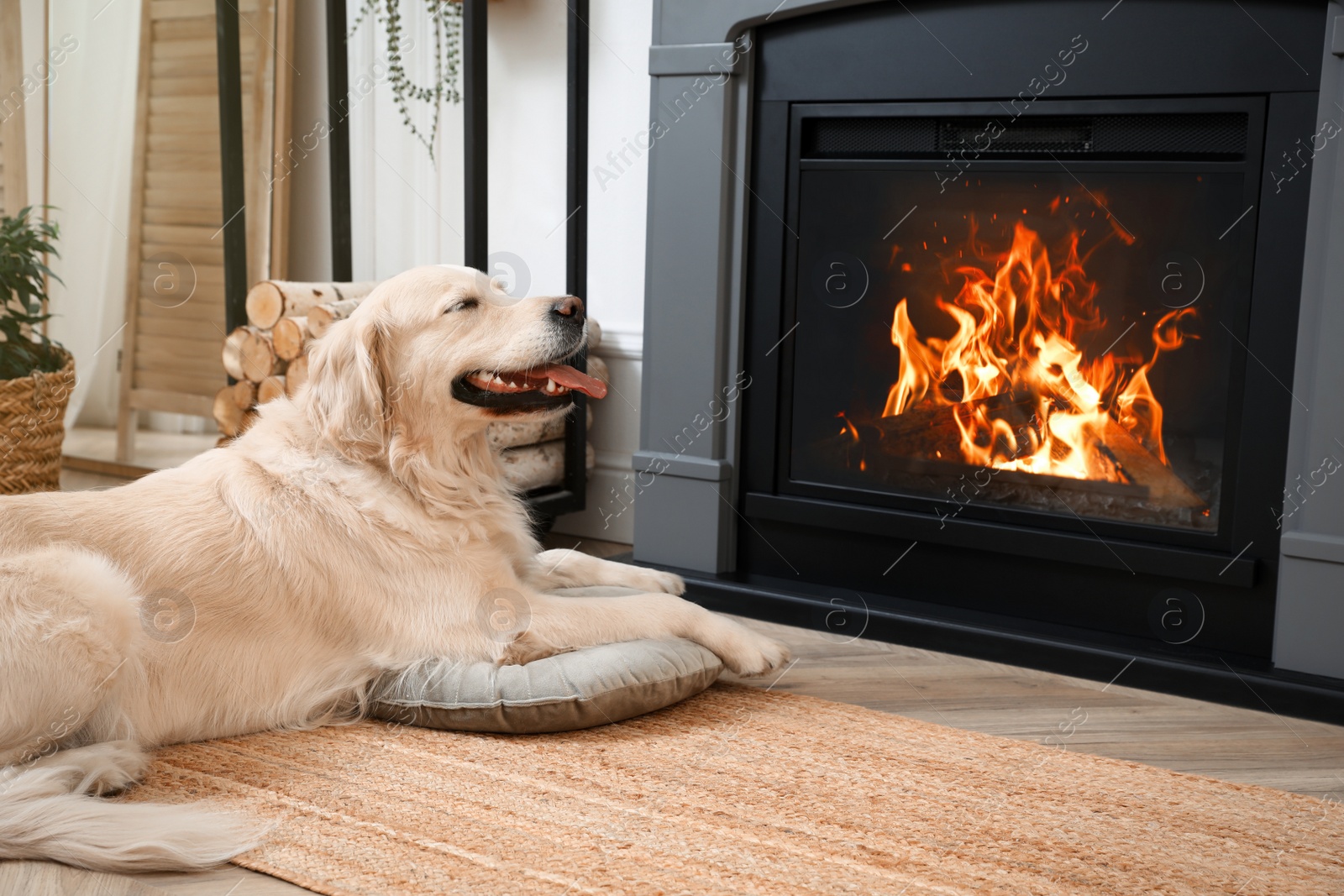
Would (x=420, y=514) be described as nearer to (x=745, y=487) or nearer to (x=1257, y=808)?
(x=745, y=487)

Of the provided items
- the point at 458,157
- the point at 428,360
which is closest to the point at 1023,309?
the point at 428,360

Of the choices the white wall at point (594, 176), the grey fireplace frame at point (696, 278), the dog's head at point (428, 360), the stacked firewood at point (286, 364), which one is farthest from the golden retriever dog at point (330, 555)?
the white wall at point (594, 176)

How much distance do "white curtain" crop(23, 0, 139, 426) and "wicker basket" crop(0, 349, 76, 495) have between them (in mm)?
1655

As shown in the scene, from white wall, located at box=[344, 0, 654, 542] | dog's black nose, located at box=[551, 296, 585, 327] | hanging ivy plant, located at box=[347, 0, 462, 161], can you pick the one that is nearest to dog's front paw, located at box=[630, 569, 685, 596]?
dog's black nose, located at box=[551, 296, 585, 327]

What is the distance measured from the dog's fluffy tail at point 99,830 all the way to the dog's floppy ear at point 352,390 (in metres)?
0.71

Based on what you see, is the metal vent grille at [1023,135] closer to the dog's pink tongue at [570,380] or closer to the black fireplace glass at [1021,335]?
the black fireplace glass at [1021,335]

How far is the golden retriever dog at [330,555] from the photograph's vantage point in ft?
A: 6.03

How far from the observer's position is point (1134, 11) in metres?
2.41

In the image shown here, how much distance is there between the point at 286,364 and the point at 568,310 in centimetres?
166

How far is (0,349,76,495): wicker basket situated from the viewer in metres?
3.42

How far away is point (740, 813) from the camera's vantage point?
177 cm

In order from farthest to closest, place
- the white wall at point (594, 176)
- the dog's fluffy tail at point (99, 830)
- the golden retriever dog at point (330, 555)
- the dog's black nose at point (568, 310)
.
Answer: the white wall at point (594, 176), the dog's black nose at point (568, 310), the golden retriever dog at point (330, 555), the dog's fluffy tail at point (99, 830)

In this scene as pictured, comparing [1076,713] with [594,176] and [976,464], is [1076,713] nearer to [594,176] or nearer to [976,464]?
[976,464]

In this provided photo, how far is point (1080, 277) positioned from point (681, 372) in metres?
1.04
